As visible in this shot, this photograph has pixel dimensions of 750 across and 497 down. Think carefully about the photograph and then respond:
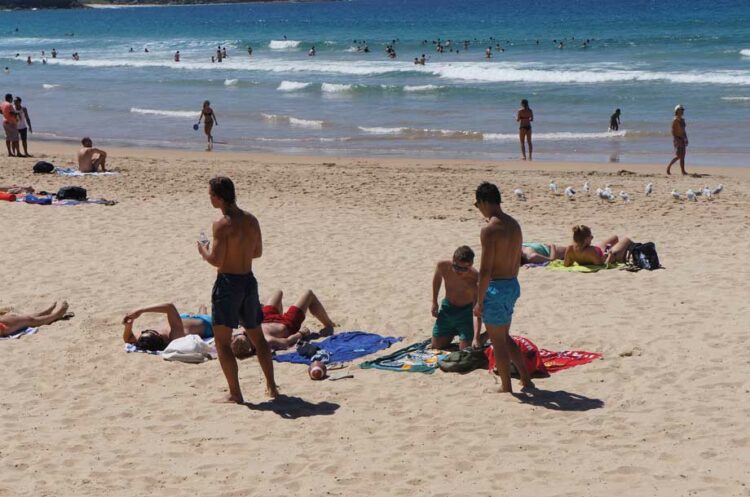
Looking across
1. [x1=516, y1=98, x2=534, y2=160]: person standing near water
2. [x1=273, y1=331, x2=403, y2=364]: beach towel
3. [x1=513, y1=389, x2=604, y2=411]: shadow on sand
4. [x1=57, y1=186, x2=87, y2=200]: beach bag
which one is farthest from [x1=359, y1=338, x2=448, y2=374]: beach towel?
[x1=516, y1=98, x2=534, y2=160]: person standing near water

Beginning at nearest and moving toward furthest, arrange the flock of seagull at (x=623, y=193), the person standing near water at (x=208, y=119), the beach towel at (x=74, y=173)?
A: the flock of seagull at (x=623, y=193), the beach towel at (x=74, y=173), the person standing near water at (x=208, y=119)

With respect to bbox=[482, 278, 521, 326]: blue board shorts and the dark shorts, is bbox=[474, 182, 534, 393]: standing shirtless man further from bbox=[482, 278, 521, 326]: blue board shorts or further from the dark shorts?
the dark shorts

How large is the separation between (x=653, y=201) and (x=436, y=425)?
9002mm

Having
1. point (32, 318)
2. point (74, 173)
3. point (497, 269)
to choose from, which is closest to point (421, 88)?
point (74, 173)

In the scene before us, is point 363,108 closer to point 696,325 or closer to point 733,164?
point 733,164

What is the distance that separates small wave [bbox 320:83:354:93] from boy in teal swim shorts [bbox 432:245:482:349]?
28.2 m

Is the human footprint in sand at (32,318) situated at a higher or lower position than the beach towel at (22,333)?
higher

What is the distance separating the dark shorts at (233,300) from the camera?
6863 millimetres

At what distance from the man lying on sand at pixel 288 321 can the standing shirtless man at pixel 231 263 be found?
4.46 feet

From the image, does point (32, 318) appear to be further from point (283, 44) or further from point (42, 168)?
point (283, 44)

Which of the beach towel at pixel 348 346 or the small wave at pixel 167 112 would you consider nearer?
the beach towel at pixel 348 346

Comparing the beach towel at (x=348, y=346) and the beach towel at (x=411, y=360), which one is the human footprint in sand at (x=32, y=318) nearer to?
the beach towel at (x=348, y=346)

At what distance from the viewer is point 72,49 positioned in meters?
66.6

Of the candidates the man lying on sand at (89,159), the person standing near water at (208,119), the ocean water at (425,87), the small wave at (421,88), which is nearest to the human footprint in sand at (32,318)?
the man lying on sand at (89,159)
